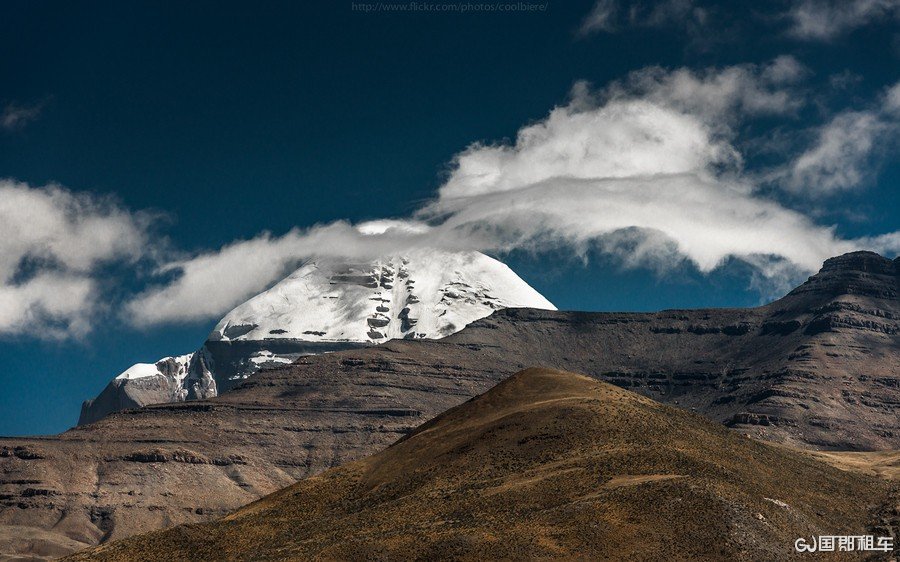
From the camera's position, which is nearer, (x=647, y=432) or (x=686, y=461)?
(x=686, y=461)

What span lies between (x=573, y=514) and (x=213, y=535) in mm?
39523

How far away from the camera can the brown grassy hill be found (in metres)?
113

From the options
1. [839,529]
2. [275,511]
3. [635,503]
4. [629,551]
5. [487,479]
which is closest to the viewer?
[629,551]

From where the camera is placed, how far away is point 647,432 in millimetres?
144125

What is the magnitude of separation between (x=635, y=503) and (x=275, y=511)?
45.6m

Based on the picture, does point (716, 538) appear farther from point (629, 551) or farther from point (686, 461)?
point (686, 461)

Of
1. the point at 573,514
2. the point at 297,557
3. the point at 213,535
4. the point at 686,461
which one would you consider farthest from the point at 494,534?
the point at 213,535

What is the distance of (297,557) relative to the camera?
11494 cm

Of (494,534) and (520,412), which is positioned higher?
(520,412)

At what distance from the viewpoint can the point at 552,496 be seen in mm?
125062

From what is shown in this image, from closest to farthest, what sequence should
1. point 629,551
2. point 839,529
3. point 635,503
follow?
point 629,551 → point 635,503 → point 839,529

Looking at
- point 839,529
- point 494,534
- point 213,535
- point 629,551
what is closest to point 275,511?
point 213,535

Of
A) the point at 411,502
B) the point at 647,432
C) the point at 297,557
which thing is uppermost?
the point at 647,432

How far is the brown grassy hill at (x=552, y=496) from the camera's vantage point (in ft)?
370
